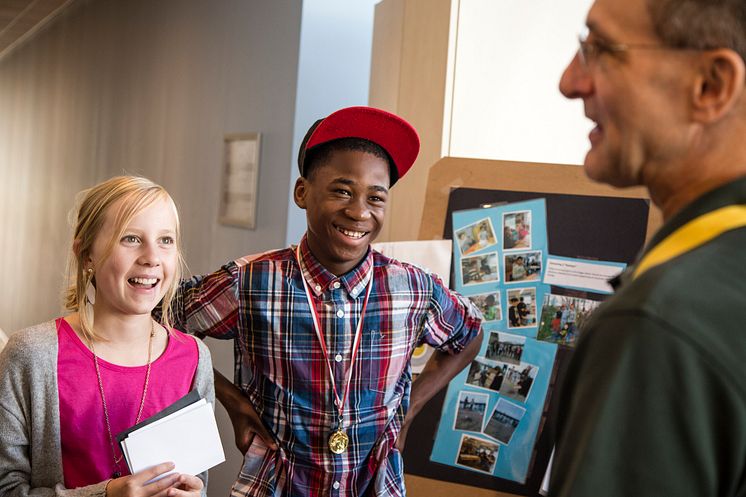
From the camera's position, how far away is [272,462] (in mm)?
1855

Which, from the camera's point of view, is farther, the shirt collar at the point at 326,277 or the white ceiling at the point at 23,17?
the white ceiling at the point at 23,17

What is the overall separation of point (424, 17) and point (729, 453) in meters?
2.53

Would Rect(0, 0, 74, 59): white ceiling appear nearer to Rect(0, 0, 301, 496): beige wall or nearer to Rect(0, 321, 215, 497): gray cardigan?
Rect(0, 0, 301, 496): beige wall

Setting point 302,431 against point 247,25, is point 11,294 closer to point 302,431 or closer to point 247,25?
point 247,25

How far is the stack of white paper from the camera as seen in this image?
4.76 feet

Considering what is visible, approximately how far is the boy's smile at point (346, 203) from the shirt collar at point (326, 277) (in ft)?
0.10

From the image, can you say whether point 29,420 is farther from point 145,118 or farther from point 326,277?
point 145,118

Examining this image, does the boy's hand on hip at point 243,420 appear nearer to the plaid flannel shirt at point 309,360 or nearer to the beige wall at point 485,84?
the plaid flannel shirt at point 309,360

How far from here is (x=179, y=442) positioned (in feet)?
4.96

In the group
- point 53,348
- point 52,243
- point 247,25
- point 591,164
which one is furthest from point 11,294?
point 591,164

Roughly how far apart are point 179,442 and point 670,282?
3.77ft

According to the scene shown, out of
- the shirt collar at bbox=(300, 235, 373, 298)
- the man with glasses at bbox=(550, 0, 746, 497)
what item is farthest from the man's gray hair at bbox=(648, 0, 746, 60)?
the shirt collar at bbox=(300, 235, 373, 298)

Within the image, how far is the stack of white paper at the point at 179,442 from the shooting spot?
1451mm

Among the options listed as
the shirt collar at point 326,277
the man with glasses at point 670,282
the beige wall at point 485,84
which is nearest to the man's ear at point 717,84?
the man with glasses at point 670,282
